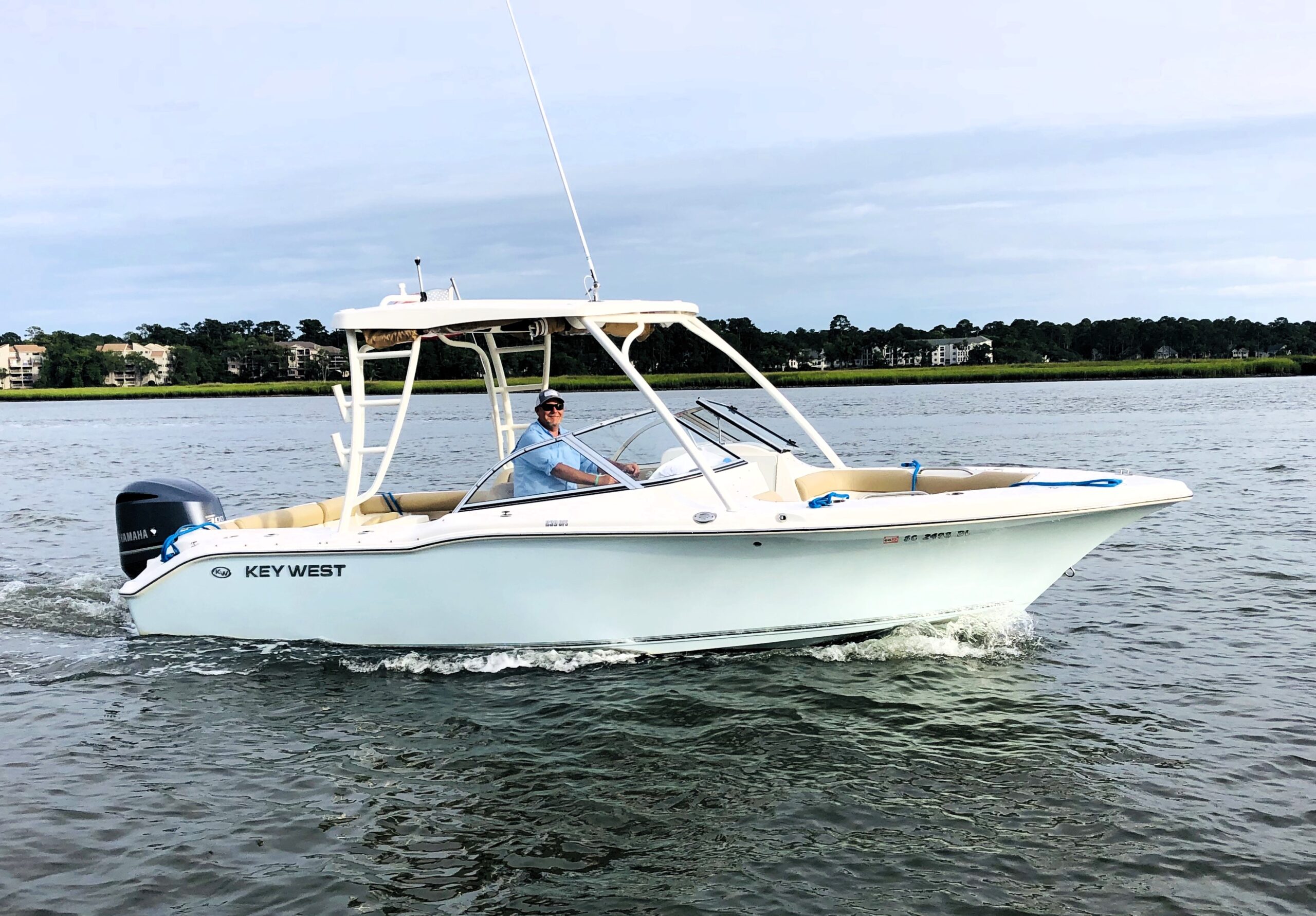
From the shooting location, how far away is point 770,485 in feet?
27.5

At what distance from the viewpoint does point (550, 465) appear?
753 cm

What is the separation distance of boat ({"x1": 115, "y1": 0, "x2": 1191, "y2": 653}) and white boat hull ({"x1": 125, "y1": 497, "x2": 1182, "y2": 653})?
1cm

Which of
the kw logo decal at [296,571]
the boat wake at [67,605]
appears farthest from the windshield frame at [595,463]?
the boat wake at [67,605]

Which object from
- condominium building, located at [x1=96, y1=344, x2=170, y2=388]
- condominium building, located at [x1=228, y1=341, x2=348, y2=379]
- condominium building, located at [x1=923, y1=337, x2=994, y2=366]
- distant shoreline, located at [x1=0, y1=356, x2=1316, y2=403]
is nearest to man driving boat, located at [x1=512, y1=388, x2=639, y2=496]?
distant shoreline, located at [x1=0, y1=356, x2=1316, y2=403]

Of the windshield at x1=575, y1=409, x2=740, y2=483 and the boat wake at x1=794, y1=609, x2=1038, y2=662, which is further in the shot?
the windshield at x1=575, y1=409, x2=740, y2=483

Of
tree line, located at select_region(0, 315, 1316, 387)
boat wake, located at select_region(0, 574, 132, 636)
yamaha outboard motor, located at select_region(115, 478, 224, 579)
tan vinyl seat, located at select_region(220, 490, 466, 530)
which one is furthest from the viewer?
tree line, located at select_region(0, 315, 1316, 387)

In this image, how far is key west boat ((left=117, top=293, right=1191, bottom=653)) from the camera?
6871mm

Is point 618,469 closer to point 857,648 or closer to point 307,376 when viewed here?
point 857,648

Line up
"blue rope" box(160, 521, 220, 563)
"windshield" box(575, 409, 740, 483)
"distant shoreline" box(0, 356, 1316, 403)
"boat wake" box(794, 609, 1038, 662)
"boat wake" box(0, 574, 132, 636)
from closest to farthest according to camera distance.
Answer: "boat wake" box(794, 609, 1038, 662) < "windshield" box(575, 409, 740, 483) < "blue rope" box(160, 521, 220, 563) < "boat wake" box(0, 574, 132, 636) < "distant shoreline" box(0, 356, 1316, 403)

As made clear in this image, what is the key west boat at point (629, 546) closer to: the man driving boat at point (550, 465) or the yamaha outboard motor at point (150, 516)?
the man driving boat at point (550, 465)

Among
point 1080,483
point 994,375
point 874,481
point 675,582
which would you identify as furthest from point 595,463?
point 994,375

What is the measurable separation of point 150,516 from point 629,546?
15.0 feet

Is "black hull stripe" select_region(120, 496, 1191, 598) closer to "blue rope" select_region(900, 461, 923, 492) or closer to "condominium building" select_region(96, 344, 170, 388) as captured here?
Result: "blue rope" select_region(900, 461, 923, 492)

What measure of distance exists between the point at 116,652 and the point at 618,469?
4690 mm
